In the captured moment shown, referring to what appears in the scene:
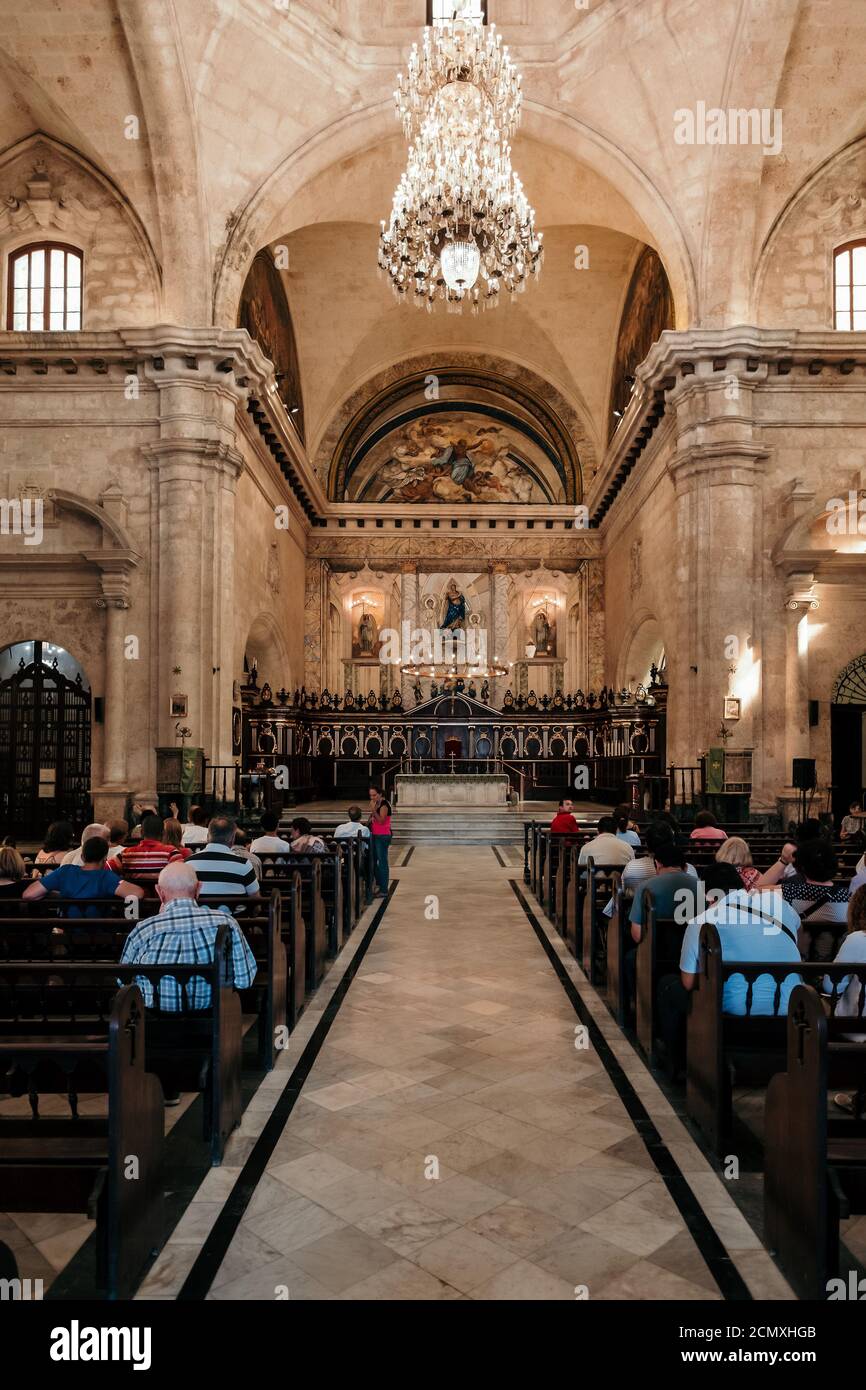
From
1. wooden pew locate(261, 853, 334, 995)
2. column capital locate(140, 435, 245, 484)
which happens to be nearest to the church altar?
column capital locate(140, 435, 245, 484)

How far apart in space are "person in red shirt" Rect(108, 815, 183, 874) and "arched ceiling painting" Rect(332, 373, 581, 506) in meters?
23.3

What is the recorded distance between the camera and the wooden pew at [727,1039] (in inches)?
165

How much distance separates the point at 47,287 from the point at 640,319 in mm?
13079

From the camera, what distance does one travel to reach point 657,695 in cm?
1867

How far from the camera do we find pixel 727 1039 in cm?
442

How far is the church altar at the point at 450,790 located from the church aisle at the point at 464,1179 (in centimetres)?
1238

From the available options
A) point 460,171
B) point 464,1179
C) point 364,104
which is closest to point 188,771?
point 460,171

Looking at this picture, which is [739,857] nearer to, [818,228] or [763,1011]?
[763,1011]

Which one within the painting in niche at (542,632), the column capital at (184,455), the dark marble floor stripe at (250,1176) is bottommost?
the dark marble floor stripe at (250,1176)

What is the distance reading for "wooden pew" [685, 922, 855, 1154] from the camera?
4.20 metres

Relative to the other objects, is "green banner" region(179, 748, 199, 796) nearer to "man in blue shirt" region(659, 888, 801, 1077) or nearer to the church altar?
the church altar

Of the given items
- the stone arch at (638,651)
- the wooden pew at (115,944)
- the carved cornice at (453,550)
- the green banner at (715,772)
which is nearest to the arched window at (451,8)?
the stone arch at (638,651)

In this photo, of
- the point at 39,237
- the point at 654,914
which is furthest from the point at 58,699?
the point at 654,914

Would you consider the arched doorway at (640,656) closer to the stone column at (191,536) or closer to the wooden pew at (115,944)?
the stone column at (191,536)
